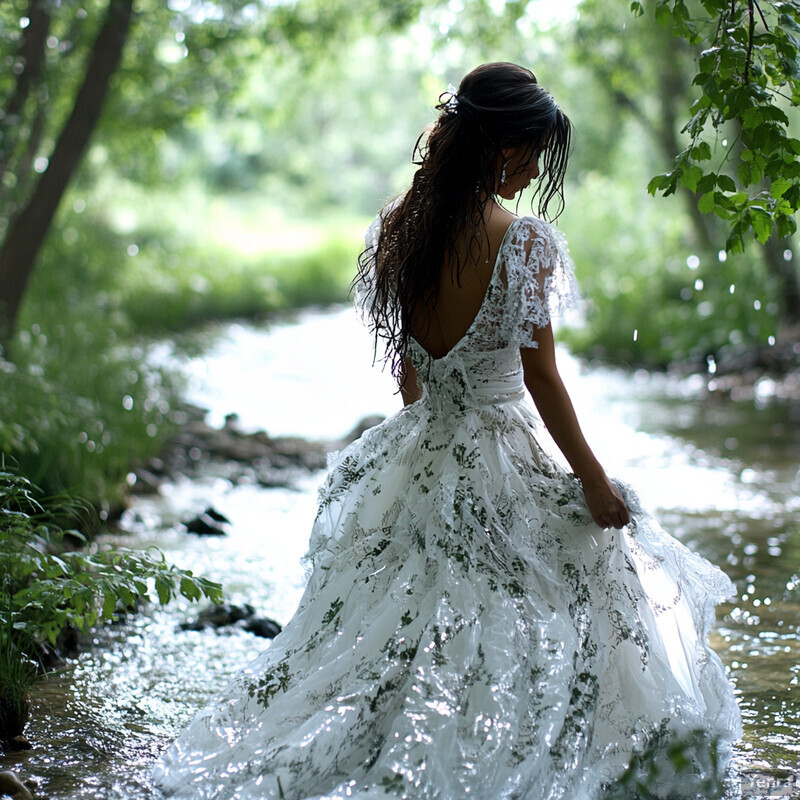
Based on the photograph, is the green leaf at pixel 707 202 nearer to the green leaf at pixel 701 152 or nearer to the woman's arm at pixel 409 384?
the green leaf at pixel 701 152

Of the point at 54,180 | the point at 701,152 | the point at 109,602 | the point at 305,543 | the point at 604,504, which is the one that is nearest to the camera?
the point at 604,504

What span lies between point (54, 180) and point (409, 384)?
4966 mm

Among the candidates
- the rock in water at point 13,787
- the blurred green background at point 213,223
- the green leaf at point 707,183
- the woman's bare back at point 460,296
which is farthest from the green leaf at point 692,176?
the rock in water at point 13,787

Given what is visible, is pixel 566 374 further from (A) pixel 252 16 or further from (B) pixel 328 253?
(B) pixel 328 253

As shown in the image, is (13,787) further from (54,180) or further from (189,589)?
(54,180)

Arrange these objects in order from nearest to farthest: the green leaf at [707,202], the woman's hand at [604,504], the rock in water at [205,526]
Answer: the woman's hand at [604,504]
the green leaf at [707,202]
the rock in water at [205,526]

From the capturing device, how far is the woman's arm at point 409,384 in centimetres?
320

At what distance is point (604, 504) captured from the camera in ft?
9.30

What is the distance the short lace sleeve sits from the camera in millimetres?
2717

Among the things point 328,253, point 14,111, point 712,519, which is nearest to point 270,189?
point 328,253

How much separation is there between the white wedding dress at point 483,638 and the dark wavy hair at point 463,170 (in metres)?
0.15

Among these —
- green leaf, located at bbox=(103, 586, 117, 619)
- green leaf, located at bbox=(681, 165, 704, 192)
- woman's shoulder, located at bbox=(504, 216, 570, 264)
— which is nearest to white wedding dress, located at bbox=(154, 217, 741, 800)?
woman's shoulder, located at bbox=(504, 216, 570, 264)

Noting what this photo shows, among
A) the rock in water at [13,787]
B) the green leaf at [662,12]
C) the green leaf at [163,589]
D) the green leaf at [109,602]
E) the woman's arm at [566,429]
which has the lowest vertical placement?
the rock in water at [13,787]

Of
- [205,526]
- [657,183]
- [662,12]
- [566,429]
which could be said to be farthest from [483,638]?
[205,526]
